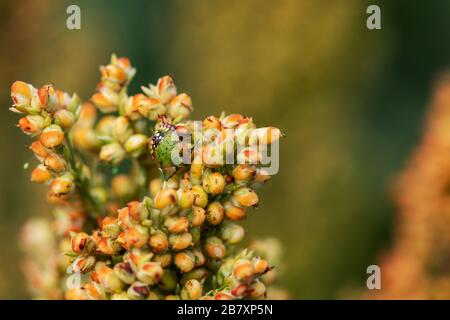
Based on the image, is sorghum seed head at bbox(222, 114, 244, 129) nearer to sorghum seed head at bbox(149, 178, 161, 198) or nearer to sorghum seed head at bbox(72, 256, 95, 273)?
sorghum seed head at bbox(149, 178, 161, 198)

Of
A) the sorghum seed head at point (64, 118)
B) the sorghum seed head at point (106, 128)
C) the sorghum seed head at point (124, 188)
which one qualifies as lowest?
the sorghum seed head at point (124, 188)

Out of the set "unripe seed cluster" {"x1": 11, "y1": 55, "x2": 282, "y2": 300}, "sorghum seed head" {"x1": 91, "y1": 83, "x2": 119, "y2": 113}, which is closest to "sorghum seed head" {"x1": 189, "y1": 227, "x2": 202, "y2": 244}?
"unripe seed cluster" {"x1": 11, "y1": 55, "x2": 282, "y2": 300}

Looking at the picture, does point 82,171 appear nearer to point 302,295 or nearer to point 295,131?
point 302,295

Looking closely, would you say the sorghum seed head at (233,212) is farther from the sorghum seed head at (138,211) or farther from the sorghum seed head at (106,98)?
the sorghum seed head at (106,98)

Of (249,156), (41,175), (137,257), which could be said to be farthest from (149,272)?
(41,175)

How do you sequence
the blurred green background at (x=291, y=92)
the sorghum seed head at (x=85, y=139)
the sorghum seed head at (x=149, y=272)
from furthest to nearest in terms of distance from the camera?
1. the blurred green background at (x=291, y=92)
2. the sorghum seed head at (x=85, y=139)
3. the sorghum seed head at (x=149, y=272)

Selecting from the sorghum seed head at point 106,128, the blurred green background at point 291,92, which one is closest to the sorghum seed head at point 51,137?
the sorghum seed head at point 106,128
